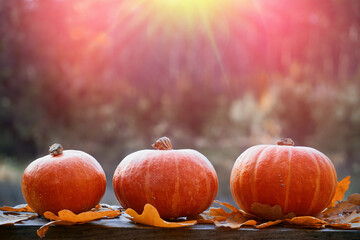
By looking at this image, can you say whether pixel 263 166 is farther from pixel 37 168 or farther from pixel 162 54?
pixel 162 54

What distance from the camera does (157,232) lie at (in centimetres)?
79

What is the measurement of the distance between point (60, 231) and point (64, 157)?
0.19m

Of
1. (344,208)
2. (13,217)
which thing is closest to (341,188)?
(344,208)

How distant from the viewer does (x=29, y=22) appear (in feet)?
7.56

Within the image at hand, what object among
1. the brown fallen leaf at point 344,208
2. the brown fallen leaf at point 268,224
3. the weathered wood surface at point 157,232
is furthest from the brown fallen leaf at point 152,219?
the brown fallen leaf at point 344,208

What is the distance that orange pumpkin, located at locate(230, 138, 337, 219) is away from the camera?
0.85 meters

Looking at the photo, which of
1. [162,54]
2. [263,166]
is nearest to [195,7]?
[162,54]

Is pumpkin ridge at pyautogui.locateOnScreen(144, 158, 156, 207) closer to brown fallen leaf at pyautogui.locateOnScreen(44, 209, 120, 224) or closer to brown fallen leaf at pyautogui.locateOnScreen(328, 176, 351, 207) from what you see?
brown fallen leaf at pyautogui.locateOnScreen(44, 209, 120, 224)

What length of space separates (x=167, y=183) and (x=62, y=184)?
0.26 metres

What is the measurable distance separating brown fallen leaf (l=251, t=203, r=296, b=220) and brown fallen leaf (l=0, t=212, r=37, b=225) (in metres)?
0.57

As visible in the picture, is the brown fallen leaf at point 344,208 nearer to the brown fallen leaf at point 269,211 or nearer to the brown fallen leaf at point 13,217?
the brown fallen leaf at point 269,211

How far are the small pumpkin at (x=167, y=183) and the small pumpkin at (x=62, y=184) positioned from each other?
74 millimetres

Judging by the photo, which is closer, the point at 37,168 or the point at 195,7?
the point at 37,168

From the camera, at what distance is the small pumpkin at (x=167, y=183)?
857 mm
